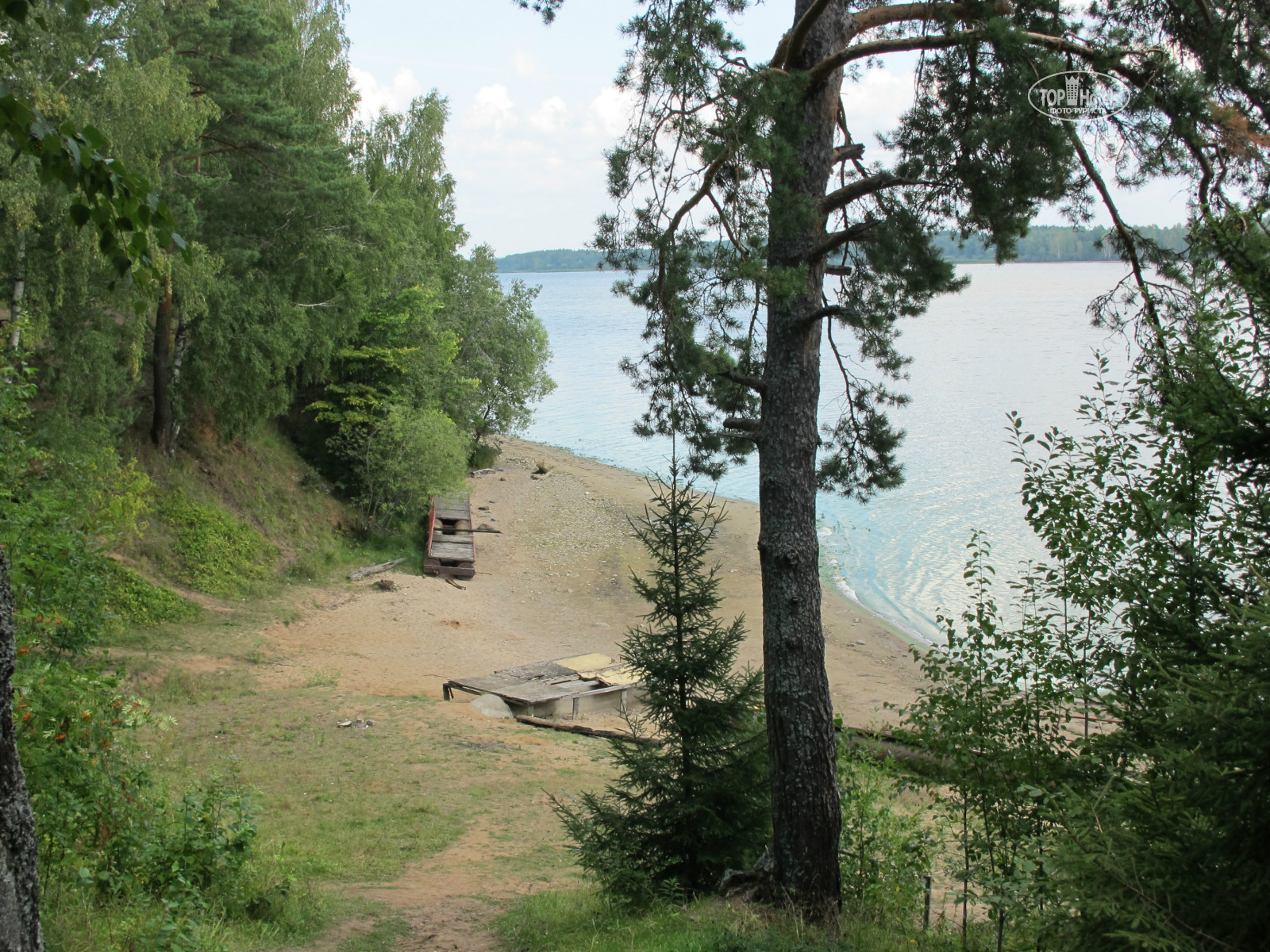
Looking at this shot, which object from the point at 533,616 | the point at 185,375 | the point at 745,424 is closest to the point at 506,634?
the point at 533,616

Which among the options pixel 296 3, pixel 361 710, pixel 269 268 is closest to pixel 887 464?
pixel 361 710

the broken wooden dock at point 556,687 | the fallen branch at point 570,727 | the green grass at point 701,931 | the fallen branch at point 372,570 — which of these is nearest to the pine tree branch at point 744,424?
the green grass at point 701,931

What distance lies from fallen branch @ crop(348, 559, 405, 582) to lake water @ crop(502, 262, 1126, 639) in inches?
386

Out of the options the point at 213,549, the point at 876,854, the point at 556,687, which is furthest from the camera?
the point at 213,549

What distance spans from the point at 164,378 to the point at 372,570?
22.9ft

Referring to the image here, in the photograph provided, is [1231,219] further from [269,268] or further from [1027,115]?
[269,268]

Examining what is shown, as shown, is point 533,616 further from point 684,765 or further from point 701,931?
point 701,931

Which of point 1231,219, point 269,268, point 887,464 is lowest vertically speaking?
point 887,464

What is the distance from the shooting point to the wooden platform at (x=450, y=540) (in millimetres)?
26516

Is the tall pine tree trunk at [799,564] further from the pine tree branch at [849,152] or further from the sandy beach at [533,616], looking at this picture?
Answer: the sandy beach at [533,616]

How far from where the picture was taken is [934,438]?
1722 inches

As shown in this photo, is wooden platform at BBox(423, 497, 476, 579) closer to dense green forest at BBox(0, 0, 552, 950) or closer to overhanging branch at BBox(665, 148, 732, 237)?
dense green forest at BBox(0, 0, 552, 950)

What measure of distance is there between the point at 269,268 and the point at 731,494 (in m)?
23.7

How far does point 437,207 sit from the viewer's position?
35031 mm
